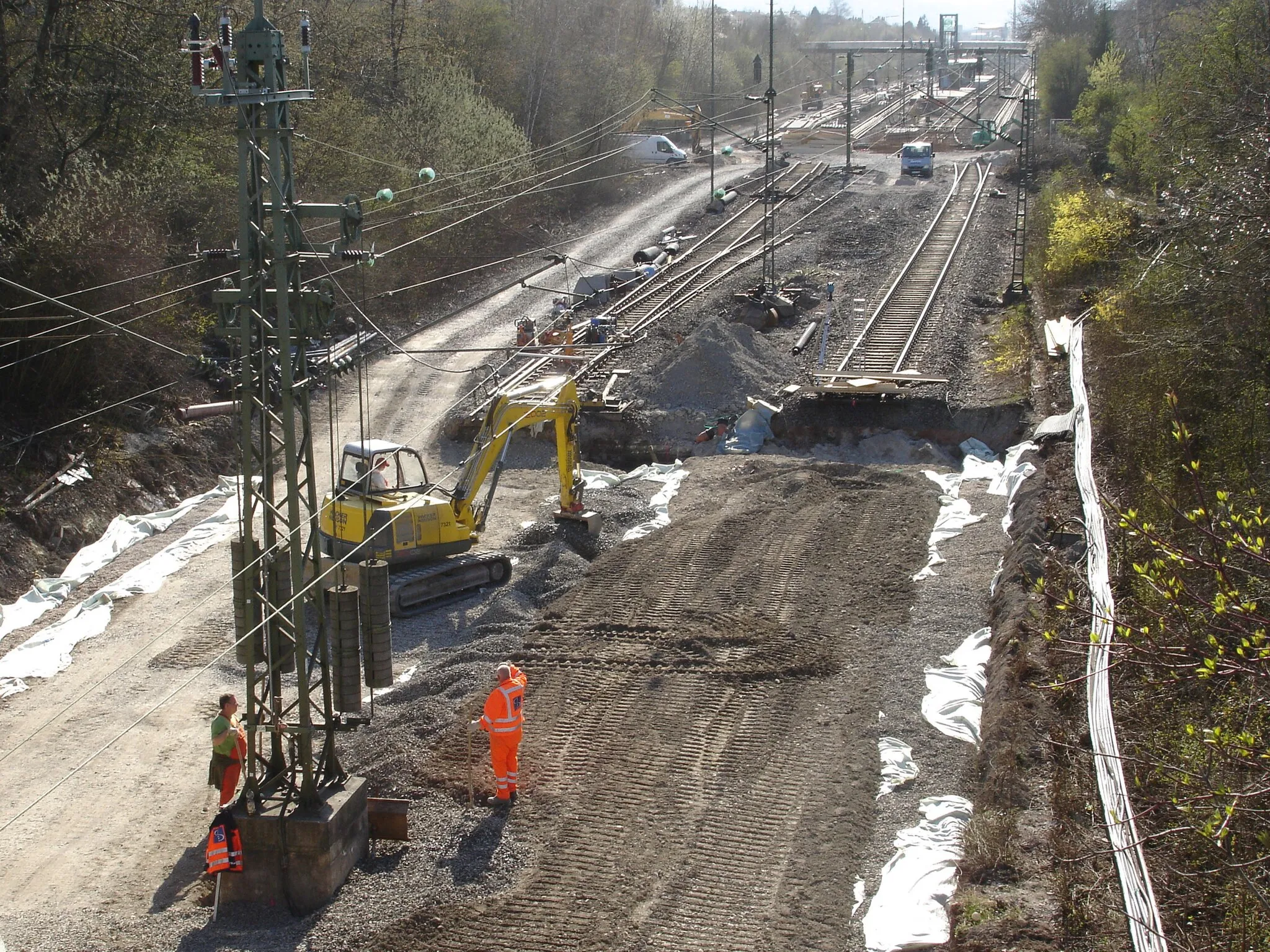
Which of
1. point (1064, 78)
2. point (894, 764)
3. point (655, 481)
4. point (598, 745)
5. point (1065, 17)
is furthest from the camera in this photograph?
point (1065, 17)

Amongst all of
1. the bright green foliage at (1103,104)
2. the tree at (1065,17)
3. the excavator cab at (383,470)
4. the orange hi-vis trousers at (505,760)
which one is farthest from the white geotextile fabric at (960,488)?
the tree at (1065,17)

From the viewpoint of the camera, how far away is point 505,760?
40.6 feet

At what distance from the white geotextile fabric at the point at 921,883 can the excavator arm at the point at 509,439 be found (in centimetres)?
849

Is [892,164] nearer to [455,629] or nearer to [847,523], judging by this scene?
[847,523]

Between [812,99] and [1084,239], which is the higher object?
[812,99]

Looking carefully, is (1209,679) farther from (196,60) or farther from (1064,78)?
(1064,78)

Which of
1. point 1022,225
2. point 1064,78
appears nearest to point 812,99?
point 1064,78

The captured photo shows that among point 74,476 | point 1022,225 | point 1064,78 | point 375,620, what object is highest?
point 1064,78

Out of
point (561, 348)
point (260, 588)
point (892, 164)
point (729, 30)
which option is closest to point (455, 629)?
point (260, 588)

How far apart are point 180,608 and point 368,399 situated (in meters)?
10.9

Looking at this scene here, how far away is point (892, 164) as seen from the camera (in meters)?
53.7

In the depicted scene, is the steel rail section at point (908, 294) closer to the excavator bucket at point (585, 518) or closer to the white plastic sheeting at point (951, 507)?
the white plastic sheeting at point (951, 507)

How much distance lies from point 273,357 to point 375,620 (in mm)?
2595

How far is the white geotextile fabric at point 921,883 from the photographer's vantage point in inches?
394
